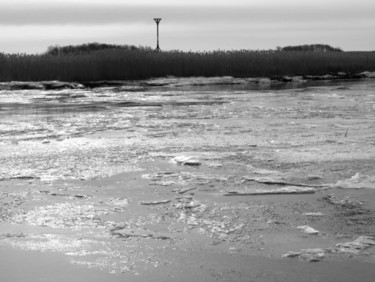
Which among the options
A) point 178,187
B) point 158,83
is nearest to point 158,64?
point 158,83

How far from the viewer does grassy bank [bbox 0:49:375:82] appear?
26.2m

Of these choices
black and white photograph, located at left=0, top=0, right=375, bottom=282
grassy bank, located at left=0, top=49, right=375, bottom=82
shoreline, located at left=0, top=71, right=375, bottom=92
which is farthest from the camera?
grassy bank, located at left=0, top=49, right=375, bottom=82

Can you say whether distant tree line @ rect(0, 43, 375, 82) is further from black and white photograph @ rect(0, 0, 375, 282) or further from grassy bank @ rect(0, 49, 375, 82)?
black and white photograph @ rect(0, 0, 375, 282)

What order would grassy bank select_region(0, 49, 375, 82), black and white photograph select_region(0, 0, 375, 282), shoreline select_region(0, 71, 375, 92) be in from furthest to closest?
grassy bank select_region(0, 49, 375, 82) → shoreline select_region(0, 71, 375, 92) → black and white photograph select_region(0, 0, 375, 282)

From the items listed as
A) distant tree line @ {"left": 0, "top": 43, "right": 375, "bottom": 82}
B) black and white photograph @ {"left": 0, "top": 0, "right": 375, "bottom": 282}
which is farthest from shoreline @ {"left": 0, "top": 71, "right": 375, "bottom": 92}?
black and white photograph @ {"left": 0, "top": 0, "right": 375, "bottom": 282}

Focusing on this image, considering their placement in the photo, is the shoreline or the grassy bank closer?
the shoreline

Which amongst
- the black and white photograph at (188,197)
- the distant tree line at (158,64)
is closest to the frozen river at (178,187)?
the black and white photograph at (188,197)

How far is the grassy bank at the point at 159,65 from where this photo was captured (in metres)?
26.2

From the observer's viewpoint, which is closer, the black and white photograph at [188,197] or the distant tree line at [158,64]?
the black and white photograph at [188,197]

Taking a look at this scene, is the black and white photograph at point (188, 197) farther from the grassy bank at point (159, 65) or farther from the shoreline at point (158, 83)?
the grassy bank at point (159, 65)

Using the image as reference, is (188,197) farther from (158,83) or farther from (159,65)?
(159,65)

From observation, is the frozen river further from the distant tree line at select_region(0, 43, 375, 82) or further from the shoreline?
the distant tree line at select_region(0, 43, 375, 82)

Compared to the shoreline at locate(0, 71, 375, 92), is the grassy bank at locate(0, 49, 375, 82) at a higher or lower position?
higher

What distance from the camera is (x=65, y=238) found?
3904 millimetres
